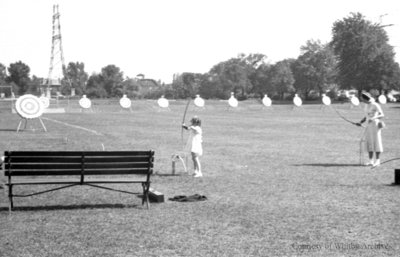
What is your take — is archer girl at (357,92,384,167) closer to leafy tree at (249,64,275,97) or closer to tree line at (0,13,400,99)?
tree line at (0,13,400,99)

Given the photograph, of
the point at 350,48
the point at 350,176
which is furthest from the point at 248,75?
the point at 350,176

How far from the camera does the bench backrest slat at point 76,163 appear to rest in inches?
385

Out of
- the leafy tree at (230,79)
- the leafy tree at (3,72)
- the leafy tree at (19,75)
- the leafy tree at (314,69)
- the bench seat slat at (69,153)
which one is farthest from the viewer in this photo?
the leafy tree at (3,72)

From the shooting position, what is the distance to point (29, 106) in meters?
32.7

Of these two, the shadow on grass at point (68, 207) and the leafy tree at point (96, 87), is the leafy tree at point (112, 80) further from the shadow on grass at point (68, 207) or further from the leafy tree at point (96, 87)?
the shadow on grass at point (68, 207)

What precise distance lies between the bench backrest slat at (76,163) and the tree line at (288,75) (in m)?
65.3

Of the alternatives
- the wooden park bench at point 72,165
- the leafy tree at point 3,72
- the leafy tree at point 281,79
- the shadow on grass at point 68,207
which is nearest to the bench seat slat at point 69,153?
the wooden park bench at point 72,165

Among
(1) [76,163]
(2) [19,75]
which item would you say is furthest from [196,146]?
(2) [19,75]

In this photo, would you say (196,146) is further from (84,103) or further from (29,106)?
(84,103)

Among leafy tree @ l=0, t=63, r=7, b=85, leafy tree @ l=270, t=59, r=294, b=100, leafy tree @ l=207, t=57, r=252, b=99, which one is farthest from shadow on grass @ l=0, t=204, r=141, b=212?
leafy tree @ l=0, t=63, r=7, b=85

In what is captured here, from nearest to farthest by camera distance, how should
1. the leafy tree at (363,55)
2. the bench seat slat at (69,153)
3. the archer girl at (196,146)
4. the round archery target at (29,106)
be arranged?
the bench seat slat at (69,153)
the archer girl at (196,146)
the round archery target at (29,106)
the leafy tree at (363,55)

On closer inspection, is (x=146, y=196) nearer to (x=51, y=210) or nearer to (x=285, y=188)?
(x=51, y=210)

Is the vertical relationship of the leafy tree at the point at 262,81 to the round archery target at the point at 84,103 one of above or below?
above

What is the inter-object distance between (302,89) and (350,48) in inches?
975
